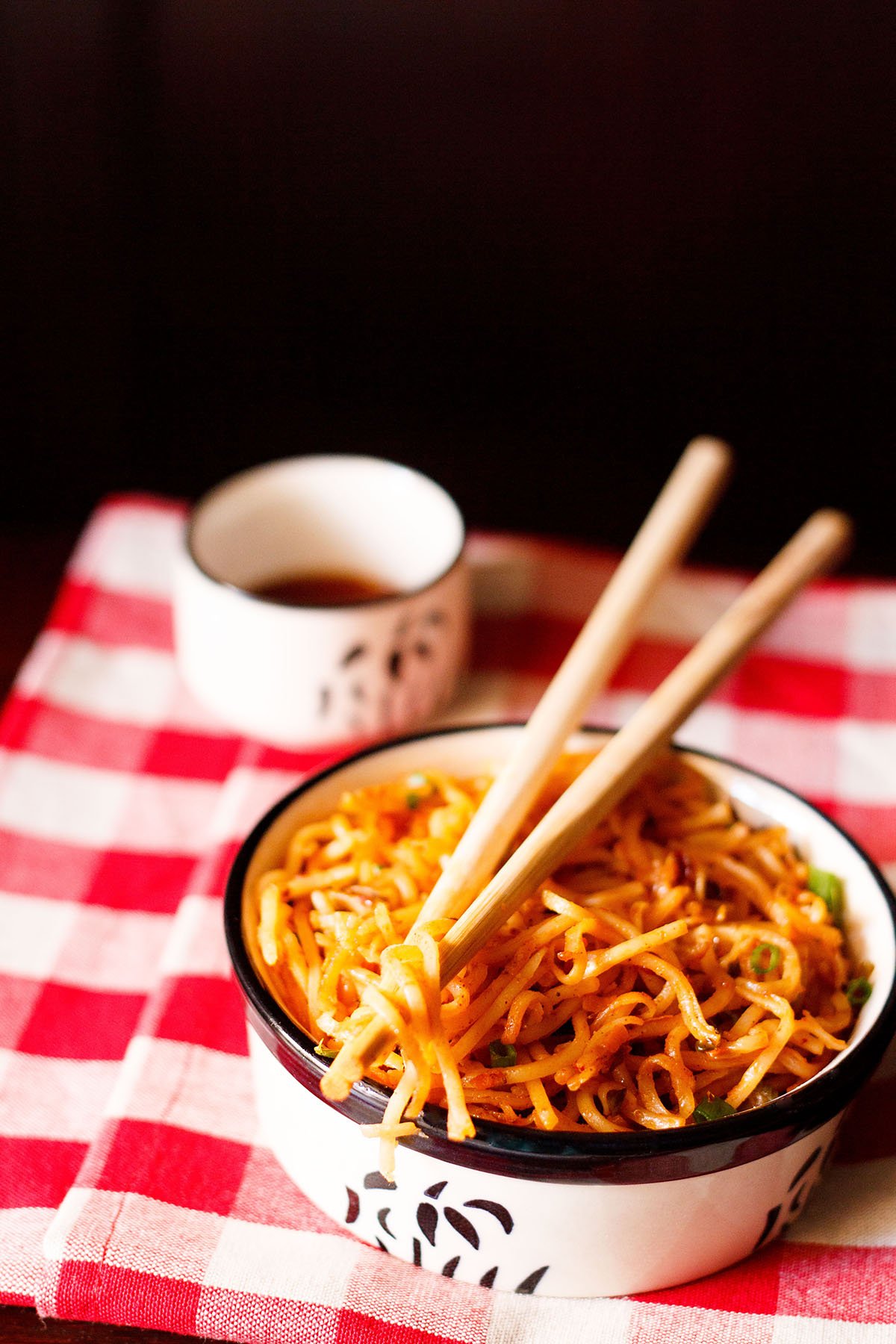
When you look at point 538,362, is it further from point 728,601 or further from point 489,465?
point 728,601

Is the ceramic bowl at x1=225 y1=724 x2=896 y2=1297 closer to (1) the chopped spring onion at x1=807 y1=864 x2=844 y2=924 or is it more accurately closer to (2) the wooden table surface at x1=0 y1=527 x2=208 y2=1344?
(1) the chopped spring onion at x1=807 y1=864 x2=844 y2=924

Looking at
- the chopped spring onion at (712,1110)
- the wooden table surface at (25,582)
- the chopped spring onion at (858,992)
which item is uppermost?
the chopped spring onion at (712,1110)

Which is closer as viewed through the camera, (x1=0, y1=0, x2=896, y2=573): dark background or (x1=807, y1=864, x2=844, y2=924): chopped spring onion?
(x1=807, y1=864, x2=844, y2=924): chopped spring onion

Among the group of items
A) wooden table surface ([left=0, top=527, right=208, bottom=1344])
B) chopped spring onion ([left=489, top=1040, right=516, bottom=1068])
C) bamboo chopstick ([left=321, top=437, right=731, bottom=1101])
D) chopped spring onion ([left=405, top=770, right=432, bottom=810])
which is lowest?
wooden table surface ([left=0, top=527, right=208, bottom=1344])

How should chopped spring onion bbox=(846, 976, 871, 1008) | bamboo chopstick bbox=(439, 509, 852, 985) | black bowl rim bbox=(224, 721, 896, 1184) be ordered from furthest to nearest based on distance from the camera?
chopped spring onion bbox=(846, 976, 871, 1008)
bamboo chopstick bbox=(439, 509, 852, 985)
black bowl rim bbox=(224, 721, 896, 1184)

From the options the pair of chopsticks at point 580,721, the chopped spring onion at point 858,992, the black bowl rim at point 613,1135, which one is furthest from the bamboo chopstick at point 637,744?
the chopped spring onion at point 858,992

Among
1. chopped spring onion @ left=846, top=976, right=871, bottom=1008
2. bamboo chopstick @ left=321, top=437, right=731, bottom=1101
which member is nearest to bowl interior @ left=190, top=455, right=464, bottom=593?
bamboo chopstick @ left=321, top=437, right=731, bottom=1101

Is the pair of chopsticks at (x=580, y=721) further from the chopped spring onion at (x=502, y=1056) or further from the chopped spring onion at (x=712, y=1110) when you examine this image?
the chopped spring onion at (x=712, y=1110)
